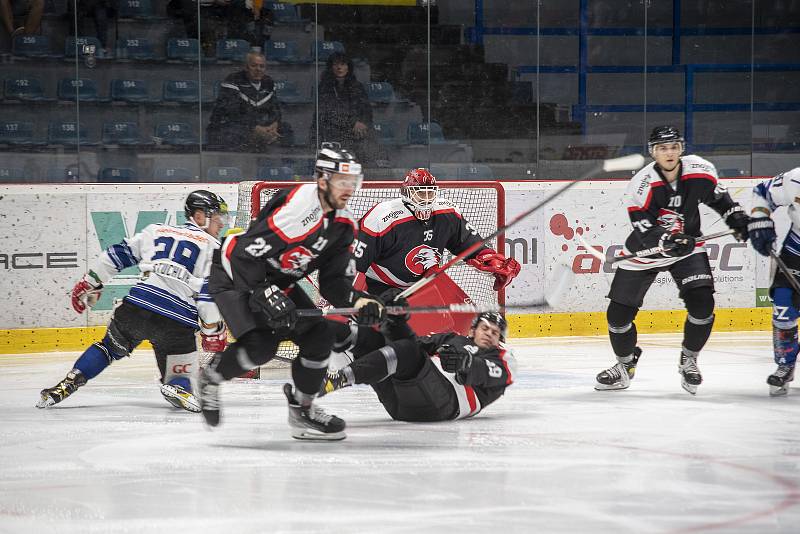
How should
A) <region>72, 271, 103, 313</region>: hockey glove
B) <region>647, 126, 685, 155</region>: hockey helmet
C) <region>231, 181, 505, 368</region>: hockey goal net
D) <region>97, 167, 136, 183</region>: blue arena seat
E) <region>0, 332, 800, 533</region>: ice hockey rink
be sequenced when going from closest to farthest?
1. <region>0, 332, 800, 533</region>: ice hockey rink
2. <region>72, 271, 103, 313</region>: hockey glove
3. <region>647, 126, 685, 155</region>: hockey helmet
4. <region>231, 181, 505, 368</region>: hockey goal net
5. <region>97, 167, 136, 183</region>: blue arena seat

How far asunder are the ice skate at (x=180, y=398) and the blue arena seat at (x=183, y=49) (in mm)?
3385

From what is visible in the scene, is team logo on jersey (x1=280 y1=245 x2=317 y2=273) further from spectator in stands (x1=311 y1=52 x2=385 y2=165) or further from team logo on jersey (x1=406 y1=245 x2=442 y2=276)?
spectator in stands (x1=311 y1=52 x2=385 y2=165)

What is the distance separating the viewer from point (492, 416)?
161 inches

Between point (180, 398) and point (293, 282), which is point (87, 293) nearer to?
point (180, 398)

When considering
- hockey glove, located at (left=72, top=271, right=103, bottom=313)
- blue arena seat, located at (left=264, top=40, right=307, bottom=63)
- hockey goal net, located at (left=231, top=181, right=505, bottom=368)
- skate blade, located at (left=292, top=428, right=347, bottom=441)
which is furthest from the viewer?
blue arena seat, located at (left=264, top=40, right=307, bottom=63)

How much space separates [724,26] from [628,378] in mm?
3945

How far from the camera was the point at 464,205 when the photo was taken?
645cm

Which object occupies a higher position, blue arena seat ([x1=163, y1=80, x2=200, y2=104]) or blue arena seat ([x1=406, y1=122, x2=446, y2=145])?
blue arena seat ([x1=163, y1=80, x2=200, y2=104])

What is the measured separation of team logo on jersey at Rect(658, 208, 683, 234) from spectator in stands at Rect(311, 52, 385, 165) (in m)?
2.82

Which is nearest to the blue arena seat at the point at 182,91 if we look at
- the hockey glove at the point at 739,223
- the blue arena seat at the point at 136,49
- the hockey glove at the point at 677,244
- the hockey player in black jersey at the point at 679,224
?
the blue arena seat at the point at 136,49

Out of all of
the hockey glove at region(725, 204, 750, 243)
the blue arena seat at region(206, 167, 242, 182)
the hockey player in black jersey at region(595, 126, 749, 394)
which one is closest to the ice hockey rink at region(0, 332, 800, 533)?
the hockey player in black jersey at region(595, 126, 749, 394)

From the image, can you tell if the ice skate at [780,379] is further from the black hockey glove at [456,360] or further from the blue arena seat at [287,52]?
the blue arena seat at [287,52]

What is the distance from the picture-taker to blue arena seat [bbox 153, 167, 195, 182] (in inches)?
267

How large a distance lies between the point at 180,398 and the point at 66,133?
3178 millimetres
